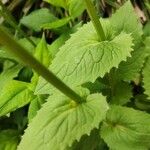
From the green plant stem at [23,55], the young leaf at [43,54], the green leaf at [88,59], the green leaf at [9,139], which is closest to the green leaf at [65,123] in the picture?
the green leaf at [88,59]

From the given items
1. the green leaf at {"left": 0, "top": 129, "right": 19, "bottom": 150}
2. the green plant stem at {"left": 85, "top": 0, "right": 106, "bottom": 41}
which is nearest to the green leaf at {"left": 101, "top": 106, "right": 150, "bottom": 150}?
the green plant stem at {"left": 85, "top": 0, "right": 106, "bottom": 41}

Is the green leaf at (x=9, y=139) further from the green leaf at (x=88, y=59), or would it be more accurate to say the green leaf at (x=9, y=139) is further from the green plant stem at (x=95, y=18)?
the green plant stem at (x=95, y=18)

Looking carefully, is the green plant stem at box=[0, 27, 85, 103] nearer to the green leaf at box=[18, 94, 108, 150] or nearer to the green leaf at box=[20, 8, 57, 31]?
the green leaf at box=[18, 94, 108, 150]

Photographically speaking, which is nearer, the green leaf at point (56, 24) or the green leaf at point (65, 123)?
the green leaf at point (65, 123)

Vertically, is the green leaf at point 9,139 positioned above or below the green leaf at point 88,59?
below

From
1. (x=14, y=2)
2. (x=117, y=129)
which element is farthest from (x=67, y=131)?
(x=14, y=2)

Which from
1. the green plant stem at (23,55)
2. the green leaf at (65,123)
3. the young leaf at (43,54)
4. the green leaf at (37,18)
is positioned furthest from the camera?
the green leaf at (37,18)

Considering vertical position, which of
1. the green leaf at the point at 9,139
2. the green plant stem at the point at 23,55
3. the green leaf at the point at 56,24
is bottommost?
the green leaf at the point at 9,139

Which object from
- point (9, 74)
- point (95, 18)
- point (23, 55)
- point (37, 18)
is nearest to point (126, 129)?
point (95, 18)
